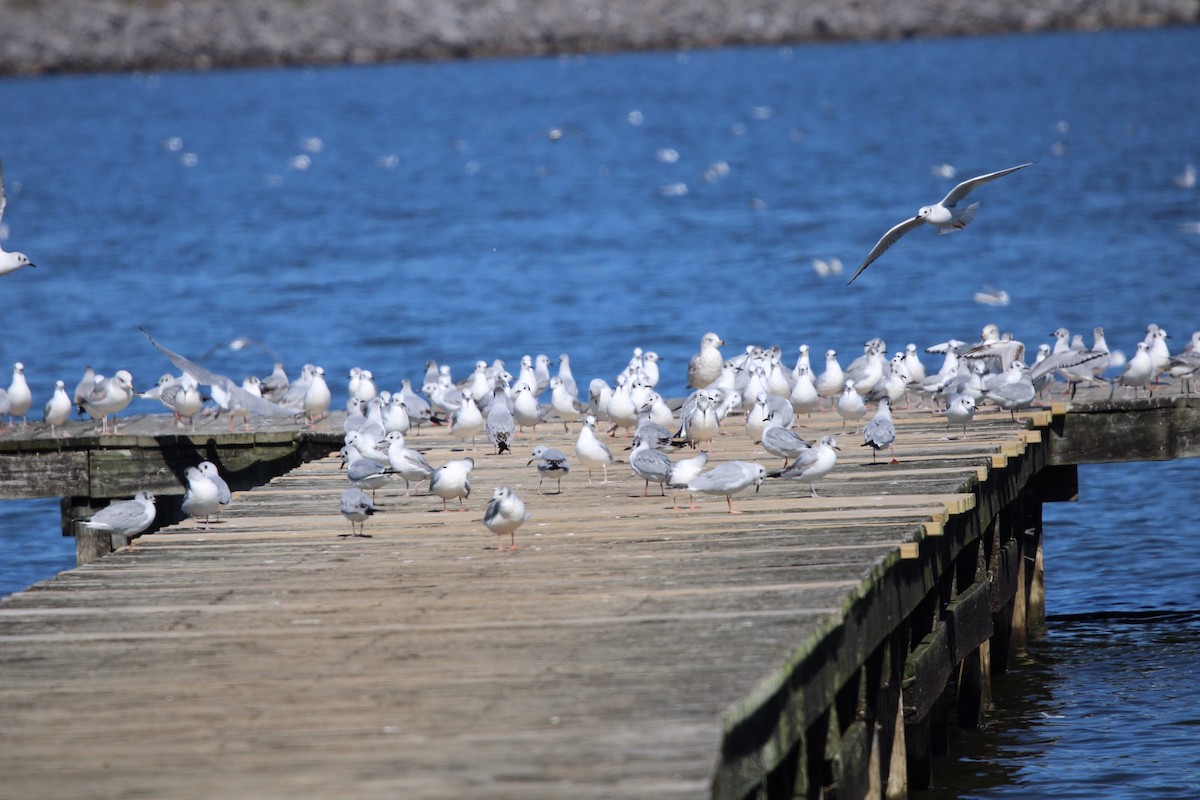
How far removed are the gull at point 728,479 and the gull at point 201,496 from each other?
3105 millimetres

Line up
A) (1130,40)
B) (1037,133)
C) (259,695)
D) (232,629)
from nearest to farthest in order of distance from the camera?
1. (259,695)
2. (232,629)
3. (1037,133)
4. (1130,40)

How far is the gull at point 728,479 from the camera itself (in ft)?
40.8

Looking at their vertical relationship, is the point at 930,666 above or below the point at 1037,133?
below

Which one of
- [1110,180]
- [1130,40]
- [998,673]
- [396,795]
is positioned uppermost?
[1130,40]

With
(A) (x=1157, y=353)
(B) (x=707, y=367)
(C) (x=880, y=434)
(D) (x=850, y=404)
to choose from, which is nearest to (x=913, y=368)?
(B) (x=707, y=367)

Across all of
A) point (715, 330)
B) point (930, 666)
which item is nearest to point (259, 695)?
point (930, 666)

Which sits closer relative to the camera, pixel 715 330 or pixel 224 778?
pixel 224 778

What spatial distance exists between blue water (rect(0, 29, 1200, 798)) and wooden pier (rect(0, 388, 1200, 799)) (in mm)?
2072

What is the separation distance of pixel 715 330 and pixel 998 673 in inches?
757

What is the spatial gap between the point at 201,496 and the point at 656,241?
37.6 m

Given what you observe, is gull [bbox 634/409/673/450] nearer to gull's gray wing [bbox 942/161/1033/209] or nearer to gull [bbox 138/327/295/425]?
gull's gray wing [bbox 942/161/1033/209]

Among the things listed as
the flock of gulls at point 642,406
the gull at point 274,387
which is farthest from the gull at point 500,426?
the gull at point 274,387

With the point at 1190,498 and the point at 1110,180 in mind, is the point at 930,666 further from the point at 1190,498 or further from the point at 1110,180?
the point at 1110,180

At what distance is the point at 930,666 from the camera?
40.9ft
